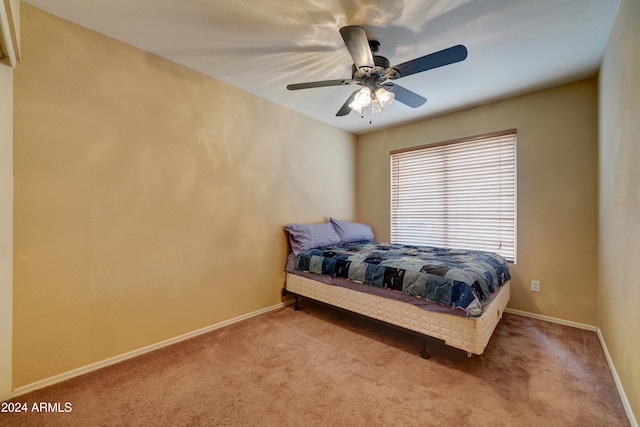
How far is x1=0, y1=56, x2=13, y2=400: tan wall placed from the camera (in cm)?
154

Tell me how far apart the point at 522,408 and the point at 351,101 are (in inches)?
93.6

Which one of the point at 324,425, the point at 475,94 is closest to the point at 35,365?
the point at 324,425

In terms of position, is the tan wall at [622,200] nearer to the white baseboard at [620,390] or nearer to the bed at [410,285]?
the white baseboard at [620,390]

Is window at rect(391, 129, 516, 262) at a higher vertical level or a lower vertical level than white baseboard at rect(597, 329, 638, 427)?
higher

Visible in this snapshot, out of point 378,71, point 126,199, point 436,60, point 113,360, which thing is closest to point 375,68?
point 378,71

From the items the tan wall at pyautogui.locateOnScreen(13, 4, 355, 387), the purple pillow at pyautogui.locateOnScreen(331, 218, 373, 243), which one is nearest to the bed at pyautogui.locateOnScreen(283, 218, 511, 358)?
the purple pillow at pyautogui.locateOnScreen(331, 218, 373, 243)

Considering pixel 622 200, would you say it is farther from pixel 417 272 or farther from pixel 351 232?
pixel 351 232

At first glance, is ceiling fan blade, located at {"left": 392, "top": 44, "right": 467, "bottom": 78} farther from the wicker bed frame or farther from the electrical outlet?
the electrical outlet

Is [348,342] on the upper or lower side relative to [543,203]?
lower

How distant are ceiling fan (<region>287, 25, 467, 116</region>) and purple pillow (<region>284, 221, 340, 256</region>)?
1.54m

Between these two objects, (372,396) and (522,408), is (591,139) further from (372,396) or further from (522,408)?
(372,396)

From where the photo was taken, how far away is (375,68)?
1.87m

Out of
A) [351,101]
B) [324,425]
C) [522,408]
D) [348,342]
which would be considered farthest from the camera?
[348,342]

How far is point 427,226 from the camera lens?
12.1 ft
